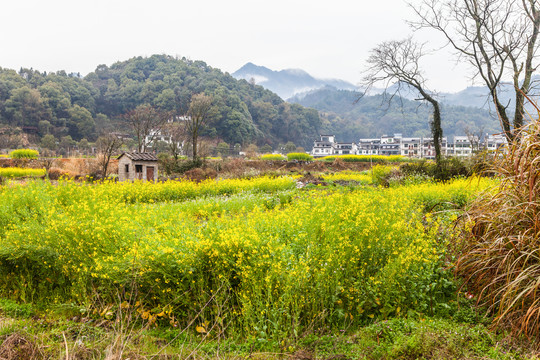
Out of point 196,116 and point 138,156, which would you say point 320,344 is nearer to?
point 138,156

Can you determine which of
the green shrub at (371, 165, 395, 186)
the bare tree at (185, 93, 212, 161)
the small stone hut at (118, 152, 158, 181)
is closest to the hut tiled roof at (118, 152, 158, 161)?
the small stone hut at (118, 152, 158, 181)

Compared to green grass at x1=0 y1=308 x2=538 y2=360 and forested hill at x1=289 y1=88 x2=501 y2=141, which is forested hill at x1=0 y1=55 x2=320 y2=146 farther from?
green grass at x1=0 y1=308 x2=538 y2=360

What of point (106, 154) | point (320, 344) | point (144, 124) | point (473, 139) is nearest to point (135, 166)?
point (106, 154)

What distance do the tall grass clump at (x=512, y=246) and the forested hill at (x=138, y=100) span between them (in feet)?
146

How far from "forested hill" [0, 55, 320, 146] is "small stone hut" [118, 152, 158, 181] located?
3160 centimetres

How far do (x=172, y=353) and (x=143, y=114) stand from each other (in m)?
39.3

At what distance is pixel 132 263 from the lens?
336cm

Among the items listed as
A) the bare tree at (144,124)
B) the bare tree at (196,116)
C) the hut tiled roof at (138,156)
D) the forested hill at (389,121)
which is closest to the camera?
the hut tiled roof at (138,156)

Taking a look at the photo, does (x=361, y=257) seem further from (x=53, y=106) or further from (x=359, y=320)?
(x=53, y=106)

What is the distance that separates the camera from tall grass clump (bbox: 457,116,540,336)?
276 centimetres

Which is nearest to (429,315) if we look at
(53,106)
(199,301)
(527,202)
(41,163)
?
(527,202)

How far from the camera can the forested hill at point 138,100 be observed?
42.2 meters

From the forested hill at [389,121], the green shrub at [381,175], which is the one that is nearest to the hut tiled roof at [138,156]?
the green shrub at [381,175]

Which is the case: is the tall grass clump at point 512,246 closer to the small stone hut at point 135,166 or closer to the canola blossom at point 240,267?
the canola blossom at point 240,267
